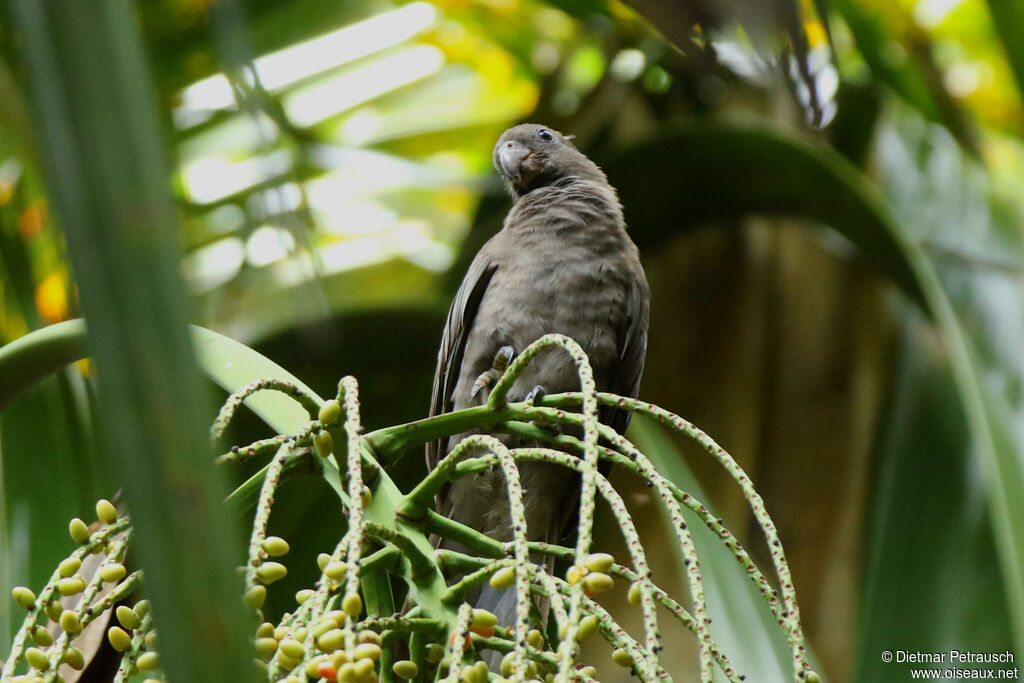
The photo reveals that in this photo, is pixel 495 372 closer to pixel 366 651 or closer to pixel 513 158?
pixel 513 158

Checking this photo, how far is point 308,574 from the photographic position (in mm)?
1762

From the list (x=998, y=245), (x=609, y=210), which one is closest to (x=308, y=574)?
(x=609, y=210)

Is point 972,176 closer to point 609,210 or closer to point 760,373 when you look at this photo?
point 760,373

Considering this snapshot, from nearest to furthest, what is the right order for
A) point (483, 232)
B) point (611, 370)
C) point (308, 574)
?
point (308, 574) → point (611, 370) → point (483, 232)

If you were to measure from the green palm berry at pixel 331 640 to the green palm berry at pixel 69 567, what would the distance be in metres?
0.25

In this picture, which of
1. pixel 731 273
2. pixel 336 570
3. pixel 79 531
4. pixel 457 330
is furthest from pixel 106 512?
pixel 731 273

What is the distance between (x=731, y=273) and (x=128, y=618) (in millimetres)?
1831

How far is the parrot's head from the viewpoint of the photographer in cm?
225

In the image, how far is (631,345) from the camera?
6.61 ft

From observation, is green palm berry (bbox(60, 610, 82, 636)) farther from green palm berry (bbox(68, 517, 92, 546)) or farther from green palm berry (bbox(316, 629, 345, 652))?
green palm berry (bbox(316, 629, 345, 652))

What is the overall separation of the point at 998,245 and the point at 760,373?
0.60 m

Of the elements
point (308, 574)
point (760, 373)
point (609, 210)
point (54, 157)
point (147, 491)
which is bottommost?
point (308, 574)

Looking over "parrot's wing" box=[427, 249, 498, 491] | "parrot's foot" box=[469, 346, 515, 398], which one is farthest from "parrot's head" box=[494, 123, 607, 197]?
"parrot's foot" box=[469, 346, 515, 398]

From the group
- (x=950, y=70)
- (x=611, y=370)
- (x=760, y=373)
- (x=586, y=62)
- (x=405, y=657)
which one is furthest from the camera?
(x=950, y=70)
